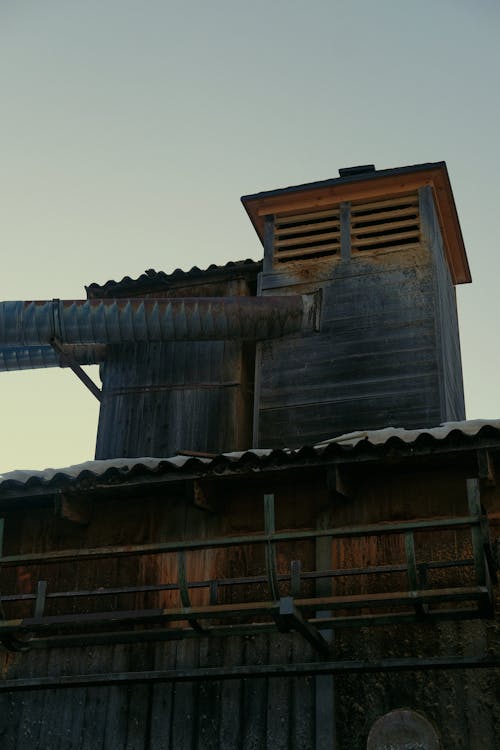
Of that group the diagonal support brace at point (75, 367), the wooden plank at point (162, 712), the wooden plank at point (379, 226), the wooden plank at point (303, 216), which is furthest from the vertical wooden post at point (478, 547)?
the diagonal support brace at point (75, 367)

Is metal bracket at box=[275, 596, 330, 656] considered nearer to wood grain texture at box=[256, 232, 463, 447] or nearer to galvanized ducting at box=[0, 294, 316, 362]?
wood grain texture at box=[256, 232, 463, 447]

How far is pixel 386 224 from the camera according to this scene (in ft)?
50.3

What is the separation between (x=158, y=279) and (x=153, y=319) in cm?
173

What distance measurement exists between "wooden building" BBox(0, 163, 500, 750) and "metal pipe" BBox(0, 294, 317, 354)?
3 centimetres

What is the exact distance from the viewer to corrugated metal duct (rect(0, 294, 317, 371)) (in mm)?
14305

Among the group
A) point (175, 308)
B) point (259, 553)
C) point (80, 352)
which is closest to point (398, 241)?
point (175, 308)

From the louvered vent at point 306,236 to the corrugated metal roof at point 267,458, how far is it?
5.22 metres

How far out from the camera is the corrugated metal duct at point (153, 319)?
1430 centimetres

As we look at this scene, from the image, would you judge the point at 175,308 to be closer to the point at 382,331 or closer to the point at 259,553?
the point at 382,331

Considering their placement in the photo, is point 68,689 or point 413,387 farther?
point 413,387

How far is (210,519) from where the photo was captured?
11141 mm

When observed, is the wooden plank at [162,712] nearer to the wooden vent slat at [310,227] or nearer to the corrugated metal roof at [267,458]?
the corrugated metal roof at [267,458]

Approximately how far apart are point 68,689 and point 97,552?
1.84 metres

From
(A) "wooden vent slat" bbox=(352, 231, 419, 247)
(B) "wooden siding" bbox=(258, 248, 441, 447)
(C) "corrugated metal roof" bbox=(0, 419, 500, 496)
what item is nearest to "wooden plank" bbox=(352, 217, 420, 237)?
(A) "wooden vent slat" bbox=(352, 231, 419, 247)
